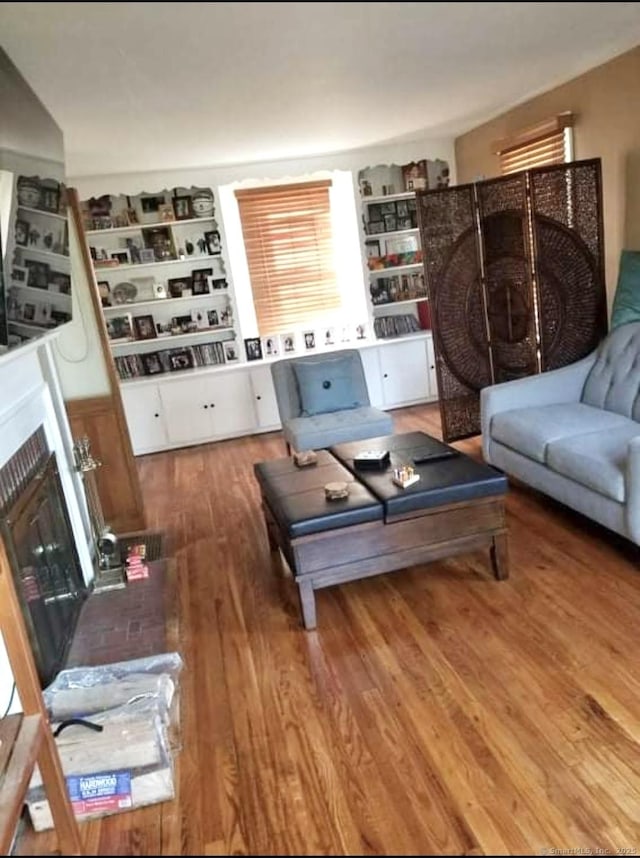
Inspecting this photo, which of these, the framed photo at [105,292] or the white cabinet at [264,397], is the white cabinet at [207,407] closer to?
the white cabinet at [264,397]

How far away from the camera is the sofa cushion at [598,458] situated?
A: 2.42 metres

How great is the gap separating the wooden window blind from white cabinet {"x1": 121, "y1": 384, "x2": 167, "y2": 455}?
114 cm

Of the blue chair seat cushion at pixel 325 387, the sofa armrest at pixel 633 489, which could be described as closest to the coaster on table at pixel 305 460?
the blue chair seat cushion at pixel 325 387

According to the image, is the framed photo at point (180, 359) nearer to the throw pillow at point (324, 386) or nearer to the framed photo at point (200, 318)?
the framed photo at point (200, 318)

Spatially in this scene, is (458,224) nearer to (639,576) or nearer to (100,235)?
(639,576)

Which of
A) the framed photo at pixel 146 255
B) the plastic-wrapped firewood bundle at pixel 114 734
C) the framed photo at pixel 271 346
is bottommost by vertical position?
the plastic-wrapped firewood bundle at pixel 114 734

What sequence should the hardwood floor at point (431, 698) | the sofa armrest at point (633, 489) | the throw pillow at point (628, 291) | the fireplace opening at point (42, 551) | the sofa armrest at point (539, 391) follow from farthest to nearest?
the sofa armrest at point (539, 391)
the throw pillow at point (628, 291)
the sofa armrest at point (633, 489)
the fireplace opening at point (42, 551)
the hardwood floor at point (431, 698)

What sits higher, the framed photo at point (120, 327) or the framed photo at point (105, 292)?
the framed photo at point (105, 292)

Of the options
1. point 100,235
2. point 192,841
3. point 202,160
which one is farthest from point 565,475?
point 100,235

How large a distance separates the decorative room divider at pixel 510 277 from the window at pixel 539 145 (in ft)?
1.51

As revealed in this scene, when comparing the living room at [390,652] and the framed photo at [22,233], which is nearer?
the living room at [390,652]

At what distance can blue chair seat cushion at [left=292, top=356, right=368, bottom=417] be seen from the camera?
4043mm

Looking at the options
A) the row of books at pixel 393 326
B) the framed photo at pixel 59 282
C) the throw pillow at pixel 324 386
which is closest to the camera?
the framed photo at pixel 59 282

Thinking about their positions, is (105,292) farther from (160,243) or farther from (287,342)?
(287,342)
